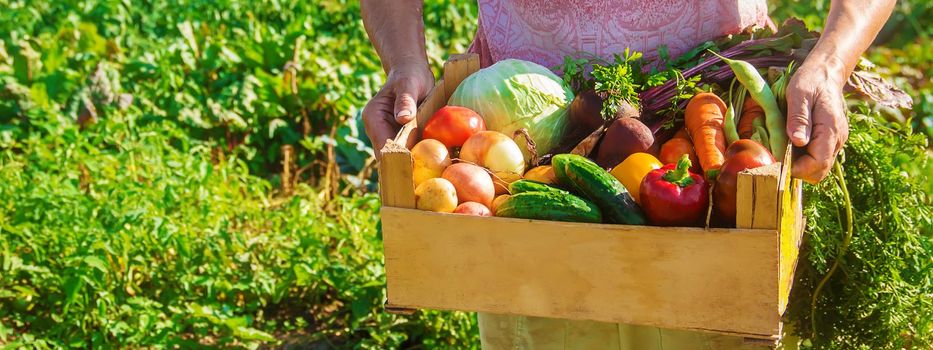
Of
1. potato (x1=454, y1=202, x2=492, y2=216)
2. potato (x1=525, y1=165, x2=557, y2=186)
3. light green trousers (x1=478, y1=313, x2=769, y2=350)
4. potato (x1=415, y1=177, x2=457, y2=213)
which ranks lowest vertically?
light green trousers (x1=478, y1=313, x2=769, y2=350)

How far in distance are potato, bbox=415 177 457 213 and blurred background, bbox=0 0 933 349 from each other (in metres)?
1.41

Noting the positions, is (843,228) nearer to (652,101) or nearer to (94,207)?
(652,101)

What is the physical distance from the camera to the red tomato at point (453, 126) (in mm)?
2494

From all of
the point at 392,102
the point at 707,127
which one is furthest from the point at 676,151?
the point at 392,102

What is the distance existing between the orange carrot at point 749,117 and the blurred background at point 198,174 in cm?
73

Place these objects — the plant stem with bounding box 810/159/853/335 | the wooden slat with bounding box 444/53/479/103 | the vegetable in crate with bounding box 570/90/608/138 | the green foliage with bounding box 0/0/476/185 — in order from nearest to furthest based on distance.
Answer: the vegetable in crate with bounding box 570/90/608/138, the plant stem with bounding box 810/159/853/335, the wooden slat with bounding box 444/53/479/103, the green foliage with bounding box 0/0/476/185

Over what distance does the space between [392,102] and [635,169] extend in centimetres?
69

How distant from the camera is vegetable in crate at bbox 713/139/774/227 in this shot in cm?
215

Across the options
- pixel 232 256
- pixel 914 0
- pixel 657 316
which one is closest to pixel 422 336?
pixel 232 256

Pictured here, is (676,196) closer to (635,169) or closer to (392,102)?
(635,169)

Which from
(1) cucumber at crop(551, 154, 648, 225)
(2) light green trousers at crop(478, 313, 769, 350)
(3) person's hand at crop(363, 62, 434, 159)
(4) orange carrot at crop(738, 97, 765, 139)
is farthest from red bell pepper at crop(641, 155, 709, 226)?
(3) person's hand at crop(363, 62, 434, 159)

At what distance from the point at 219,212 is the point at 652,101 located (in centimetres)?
220

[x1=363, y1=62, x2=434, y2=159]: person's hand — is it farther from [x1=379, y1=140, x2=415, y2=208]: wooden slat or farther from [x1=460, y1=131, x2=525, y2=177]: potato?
[x1=379, y1=140, x2=415, y2=208]: wooden slat

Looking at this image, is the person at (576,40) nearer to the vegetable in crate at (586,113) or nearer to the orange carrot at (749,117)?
the orange carrot at (749,117)
